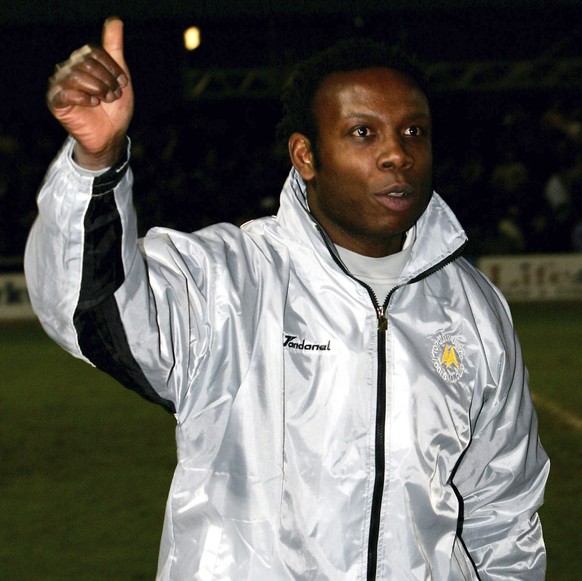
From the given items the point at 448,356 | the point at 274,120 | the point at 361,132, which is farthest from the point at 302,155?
the point at 274,120

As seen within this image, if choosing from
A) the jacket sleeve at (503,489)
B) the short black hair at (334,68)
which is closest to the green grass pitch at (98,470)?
the jacket sleeve at (503,489)

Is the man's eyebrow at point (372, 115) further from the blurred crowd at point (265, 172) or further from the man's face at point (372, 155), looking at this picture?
the blurred crowd at point (265, 172)

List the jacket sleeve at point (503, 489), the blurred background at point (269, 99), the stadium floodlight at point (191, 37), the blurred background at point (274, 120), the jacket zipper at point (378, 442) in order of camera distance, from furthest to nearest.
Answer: the stadium floodlight at point (191, 37) < the blurred background at point (269, 99) < the blurred background at point (274, 120) < the jacket sleeve at point (503, 489) < the jacket zipper at point (378, 442)

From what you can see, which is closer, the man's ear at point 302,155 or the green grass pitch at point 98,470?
the man's ear at point 302,155

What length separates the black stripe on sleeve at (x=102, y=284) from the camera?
1868mm

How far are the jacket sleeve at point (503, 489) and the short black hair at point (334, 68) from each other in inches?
24.0

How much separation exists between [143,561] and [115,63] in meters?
3.89

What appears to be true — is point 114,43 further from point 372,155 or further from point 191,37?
point 191,37

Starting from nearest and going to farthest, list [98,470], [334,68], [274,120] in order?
[334,68], [98,470], [274,120]

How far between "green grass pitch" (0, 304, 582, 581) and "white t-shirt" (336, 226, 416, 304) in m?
3.05

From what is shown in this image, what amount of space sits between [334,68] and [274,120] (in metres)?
15.5

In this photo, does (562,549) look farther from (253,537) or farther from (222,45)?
(222,45)

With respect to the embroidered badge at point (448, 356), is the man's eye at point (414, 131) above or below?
above

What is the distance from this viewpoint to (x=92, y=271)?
188 cm
